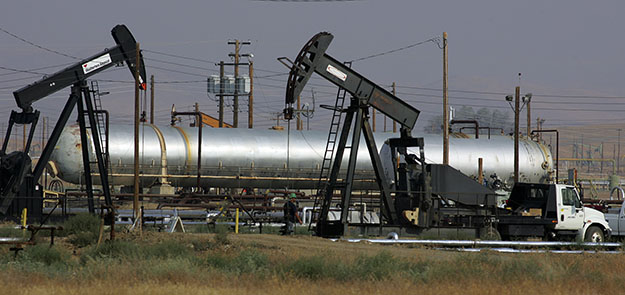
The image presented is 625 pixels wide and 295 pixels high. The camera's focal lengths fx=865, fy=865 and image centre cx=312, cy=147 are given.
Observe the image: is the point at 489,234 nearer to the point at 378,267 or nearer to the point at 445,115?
the point at 378,267

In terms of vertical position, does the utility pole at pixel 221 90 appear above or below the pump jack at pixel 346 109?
above

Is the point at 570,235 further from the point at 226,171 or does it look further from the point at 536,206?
the point at 226,171

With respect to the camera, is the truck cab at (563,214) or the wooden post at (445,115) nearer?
the truck cab at (563,214)

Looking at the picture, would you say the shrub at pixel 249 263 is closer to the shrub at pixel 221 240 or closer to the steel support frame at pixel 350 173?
the shrub at pixel 221 240

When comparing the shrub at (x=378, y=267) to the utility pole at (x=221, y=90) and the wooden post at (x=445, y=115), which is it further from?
the utility pole at (x=221, y=90)

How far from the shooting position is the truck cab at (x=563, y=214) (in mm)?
25547

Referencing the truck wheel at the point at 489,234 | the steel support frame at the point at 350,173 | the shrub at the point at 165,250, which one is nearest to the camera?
the shrub at the point at 165,250

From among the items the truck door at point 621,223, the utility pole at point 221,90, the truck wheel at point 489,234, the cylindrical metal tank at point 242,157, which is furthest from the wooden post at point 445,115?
the utility pole at point 221,90

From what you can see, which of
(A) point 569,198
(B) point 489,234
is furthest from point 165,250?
(A) point 569,198

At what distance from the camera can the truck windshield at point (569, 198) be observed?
25.7 metres

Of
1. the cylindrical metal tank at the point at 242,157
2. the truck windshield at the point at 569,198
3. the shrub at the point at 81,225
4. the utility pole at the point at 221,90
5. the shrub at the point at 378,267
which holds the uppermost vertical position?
the utility pole at the point at 221,90

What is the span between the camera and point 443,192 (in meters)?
25.7

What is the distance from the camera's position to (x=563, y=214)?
83.9ft

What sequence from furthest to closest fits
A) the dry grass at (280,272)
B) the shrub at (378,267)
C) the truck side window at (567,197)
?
the truck side window at (567,197) → the shrub at (378,267) → the dry grass at (280,272)
